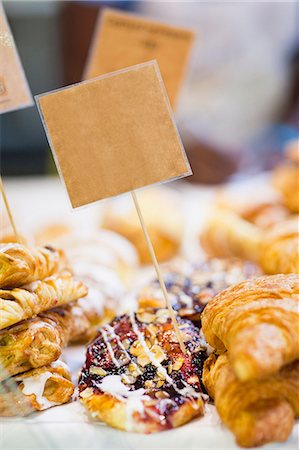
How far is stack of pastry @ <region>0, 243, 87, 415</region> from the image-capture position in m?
1.29

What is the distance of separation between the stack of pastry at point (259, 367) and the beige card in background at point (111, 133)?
1.20ft

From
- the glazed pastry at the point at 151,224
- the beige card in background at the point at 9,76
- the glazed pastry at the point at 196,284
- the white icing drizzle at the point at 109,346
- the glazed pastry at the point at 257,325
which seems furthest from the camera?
the glazed pastry at the point at 151,224

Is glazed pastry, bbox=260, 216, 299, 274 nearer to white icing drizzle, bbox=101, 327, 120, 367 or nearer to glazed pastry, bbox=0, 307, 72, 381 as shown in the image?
white icing drizzle, bbox=101, 327, 120, 367

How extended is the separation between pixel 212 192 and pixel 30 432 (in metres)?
2.35

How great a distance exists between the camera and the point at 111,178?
1.32 metres

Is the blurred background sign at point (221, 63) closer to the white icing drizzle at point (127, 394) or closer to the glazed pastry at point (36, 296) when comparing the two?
the glazed pastry at point (36, 296)

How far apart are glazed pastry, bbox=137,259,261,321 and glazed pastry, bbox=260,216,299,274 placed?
64mm

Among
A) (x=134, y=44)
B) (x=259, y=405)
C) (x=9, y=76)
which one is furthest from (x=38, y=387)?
(x=134, y=44)

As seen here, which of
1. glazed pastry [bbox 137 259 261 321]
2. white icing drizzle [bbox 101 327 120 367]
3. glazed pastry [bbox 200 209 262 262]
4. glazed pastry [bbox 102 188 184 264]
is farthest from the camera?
glazed pastry [bbox 102 188 184 264]

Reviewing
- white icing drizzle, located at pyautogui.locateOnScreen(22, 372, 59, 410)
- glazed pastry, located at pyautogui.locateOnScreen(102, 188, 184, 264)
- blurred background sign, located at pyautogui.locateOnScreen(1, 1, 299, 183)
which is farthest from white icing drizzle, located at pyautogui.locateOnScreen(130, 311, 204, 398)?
blurred background sign, located at pyautogui.locateOnScreen(1, 1, 299, 183)

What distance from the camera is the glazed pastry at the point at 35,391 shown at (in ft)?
4.26

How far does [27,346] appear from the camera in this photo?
4.25 feet

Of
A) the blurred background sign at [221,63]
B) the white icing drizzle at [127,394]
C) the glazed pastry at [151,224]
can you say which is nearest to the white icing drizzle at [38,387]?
the white icing drizzle at [127,394]

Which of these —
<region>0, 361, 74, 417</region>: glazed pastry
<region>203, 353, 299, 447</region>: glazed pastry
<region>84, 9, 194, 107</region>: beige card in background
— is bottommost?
<region>203, 353, 299, 447</region>: glazed pastry
